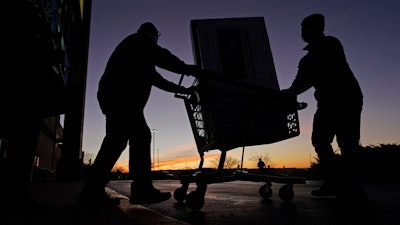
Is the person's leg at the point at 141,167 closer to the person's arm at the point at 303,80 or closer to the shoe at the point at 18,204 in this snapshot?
the shoe at the point at 18,204

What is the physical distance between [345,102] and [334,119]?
0.71 feet

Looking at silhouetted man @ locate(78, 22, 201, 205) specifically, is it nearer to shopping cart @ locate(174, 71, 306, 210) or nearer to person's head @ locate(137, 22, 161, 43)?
person's head @ locate(137, 22, 161, 43)

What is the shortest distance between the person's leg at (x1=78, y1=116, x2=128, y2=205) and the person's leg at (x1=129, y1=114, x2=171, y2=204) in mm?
118

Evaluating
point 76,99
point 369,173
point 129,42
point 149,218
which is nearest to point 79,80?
point 76,99

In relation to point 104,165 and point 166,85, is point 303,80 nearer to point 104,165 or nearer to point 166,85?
point 166,85

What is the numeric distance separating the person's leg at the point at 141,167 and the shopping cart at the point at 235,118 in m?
0.40

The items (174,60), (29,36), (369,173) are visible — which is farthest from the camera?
(369,173)

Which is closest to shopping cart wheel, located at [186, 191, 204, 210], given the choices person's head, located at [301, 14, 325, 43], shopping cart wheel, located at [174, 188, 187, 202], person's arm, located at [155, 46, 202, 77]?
shopping cart wheel, located at [174, 188, 187, 202]

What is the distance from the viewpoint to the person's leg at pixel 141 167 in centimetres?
304

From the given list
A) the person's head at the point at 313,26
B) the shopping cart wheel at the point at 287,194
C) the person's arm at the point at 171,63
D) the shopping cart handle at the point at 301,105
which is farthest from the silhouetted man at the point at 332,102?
the person's arm at the point at 171,63

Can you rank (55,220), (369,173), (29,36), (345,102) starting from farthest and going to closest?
(369,173), (345,102), (29,36), (55,220)

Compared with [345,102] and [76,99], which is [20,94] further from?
[76,99]

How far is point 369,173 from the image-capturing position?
13.5 m

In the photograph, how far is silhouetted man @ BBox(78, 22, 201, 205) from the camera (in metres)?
3.11
